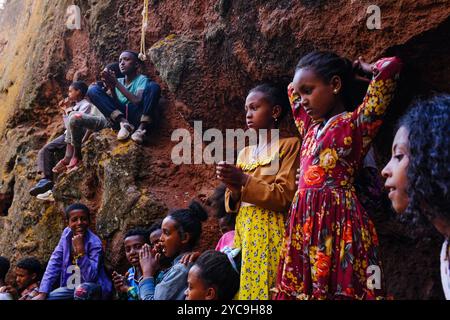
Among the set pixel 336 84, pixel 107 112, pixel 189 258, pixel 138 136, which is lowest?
pixel 189 258

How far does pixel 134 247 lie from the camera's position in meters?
4.48

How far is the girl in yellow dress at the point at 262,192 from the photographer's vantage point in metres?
3.14

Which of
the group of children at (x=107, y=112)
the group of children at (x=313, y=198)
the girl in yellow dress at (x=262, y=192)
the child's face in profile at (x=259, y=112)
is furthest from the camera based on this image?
the group of children at (x=107, y=112)

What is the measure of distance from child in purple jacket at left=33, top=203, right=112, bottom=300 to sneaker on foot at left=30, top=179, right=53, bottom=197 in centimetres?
134

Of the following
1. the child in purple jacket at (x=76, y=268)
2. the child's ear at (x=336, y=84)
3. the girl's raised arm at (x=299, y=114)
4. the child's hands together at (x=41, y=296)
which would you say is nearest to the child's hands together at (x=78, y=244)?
the child in purple jacket at (x=76, y=268)

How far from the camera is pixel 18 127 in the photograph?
7828 millimetres

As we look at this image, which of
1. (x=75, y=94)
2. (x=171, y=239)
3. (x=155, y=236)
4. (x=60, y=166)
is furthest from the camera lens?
(x=75, y=94)

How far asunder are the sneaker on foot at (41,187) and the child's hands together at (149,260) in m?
2.58

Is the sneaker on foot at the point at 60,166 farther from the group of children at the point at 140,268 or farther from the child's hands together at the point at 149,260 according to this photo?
the child's hands together at the point at 149,260

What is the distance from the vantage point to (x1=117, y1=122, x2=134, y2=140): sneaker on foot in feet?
18.1

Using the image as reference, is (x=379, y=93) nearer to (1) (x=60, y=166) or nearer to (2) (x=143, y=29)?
(2) (x=143, y=29)

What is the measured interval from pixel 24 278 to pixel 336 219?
3410 mm

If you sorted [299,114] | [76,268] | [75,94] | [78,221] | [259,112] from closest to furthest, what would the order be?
[299,114] → [259,112] → [76,268] → [78,221] → [75,94]

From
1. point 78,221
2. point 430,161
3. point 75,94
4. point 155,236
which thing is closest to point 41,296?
point 78,221
